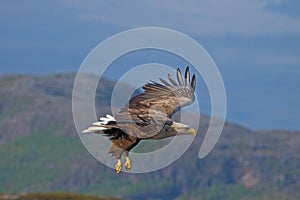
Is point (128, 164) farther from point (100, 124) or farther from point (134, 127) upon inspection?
point (100, 124)

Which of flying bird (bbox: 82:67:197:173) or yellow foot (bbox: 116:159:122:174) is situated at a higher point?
flying bird (bbox: 82:67:197:173)

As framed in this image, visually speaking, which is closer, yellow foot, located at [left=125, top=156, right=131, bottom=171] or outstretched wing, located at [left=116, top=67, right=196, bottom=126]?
yellow foot, located at [left=125, top=156, right=131, bottom=171]

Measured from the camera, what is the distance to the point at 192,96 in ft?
122

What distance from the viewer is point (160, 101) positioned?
33.2 metres

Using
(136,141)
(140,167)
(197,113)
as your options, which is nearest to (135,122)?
(136,141)

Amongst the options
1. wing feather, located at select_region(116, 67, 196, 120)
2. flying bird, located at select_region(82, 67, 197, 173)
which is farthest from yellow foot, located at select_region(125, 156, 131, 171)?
wing feather, located at select_region(116, 67, 196, 120)

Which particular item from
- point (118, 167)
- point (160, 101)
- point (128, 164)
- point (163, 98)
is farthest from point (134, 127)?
point (163, 98)

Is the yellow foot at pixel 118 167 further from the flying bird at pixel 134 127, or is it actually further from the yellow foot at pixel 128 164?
the yellow foot at pixel 128 164

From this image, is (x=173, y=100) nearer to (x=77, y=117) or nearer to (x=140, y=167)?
(x=140, y=167)

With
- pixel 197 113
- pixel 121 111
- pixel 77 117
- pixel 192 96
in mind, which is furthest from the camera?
pixel 192 96

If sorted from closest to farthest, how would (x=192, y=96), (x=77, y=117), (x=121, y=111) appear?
(x=77, y=117)
(x=121, y=111)
(x=192, y=96)

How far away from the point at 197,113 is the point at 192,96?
12.1ft

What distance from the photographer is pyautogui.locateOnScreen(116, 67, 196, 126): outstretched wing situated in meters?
28.1

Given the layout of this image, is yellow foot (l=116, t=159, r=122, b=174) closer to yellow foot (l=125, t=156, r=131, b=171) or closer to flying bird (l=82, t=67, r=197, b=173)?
flying bird (l=82, t=67, r=197, b=173)
